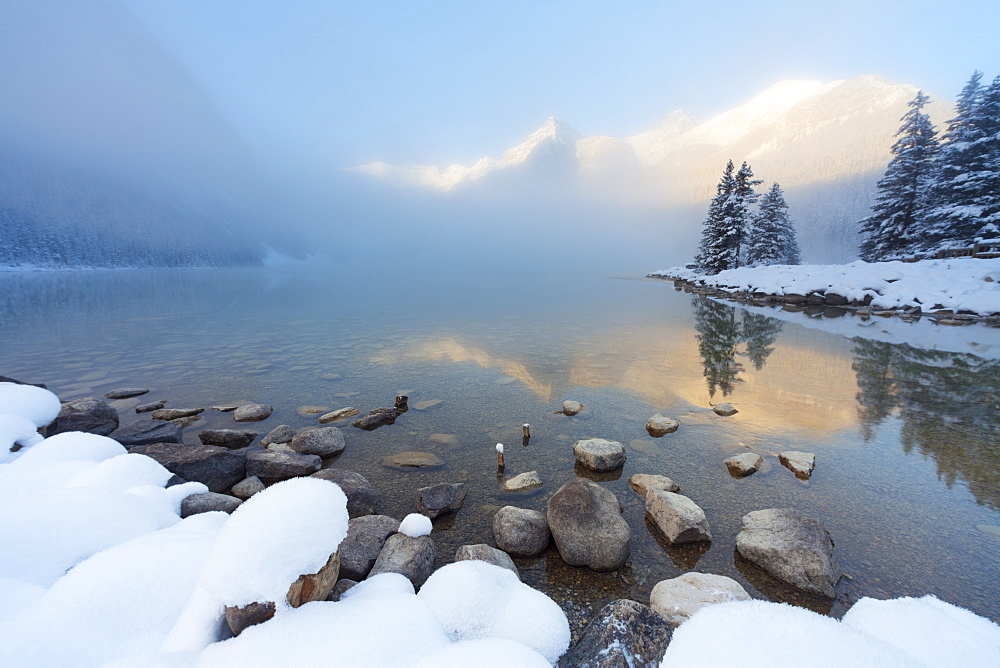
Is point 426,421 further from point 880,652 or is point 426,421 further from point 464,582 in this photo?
point 880,652

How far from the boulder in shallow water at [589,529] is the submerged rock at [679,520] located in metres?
0.68

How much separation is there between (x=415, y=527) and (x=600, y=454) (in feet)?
11.9

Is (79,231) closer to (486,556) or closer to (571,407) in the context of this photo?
(571,407)

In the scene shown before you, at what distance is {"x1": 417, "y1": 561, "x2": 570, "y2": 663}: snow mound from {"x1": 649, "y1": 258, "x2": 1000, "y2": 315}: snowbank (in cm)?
3278

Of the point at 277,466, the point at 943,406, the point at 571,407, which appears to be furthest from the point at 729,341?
the point at 277,466

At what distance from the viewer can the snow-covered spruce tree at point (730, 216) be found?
48.0 m

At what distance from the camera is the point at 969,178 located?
30.5 meters

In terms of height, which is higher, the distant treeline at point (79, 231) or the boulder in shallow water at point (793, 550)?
the distant treeline at point (79, 231)

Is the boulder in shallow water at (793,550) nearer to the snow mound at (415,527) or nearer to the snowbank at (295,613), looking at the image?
the snowbank at (295,613)

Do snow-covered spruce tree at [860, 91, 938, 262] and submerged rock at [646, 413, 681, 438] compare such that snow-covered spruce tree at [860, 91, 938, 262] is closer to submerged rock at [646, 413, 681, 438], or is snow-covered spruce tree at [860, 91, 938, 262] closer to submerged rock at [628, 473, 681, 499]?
submerged rock at [646, 413, 681, 438]

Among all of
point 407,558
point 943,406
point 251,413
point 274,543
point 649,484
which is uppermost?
point 274,543

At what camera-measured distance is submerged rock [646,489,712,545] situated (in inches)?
190

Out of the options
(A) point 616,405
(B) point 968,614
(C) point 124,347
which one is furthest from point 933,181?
(C) point 124,347

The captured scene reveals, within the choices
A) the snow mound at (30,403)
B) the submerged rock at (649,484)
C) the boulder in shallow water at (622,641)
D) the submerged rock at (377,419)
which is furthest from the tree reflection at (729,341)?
the snow mound at (30,403)
